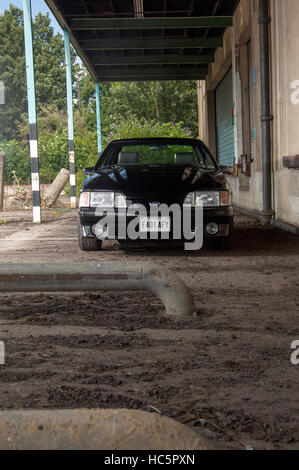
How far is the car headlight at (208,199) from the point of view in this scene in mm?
7289

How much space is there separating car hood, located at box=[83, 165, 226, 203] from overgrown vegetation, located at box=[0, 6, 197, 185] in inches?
496

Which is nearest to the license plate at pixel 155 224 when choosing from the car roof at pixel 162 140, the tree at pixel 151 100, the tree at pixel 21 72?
the car roof at pixel 162 140

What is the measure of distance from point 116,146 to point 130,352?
18.8 feet

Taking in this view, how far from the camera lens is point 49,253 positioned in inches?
307

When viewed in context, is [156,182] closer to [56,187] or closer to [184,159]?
[184,159]

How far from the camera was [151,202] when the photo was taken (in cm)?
717

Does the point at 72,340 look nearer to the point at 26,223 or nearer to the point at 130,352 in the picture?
the point at 130,352

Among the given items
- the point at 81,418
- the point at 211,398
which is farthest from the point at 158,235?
the point at 81,418

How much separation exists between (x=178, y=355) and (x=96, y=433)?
5.86 feet

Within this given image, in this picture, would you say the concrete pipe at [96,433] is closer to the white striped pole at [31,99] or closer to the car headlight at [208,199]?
the car headlight at [208,199]

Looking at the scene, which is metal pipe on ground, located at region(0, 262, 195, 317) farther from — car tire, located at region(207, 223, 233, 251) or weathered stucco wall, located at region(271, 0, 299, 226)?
weathered stucco wall, located at region(271, 0, 299, 226)

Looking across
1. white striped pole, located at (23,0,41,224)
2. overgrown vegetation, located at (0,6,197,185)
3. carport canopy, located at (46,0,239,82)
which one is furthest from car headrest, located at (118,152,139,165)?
overgrown vegetation, located at (0,6,197,185)

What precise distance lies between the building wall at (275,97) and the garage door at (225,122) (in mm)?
1247

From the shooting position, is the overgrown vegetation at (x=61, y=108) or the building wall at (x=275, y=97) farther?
the overgrown vegetation at (x=61, y=108)
